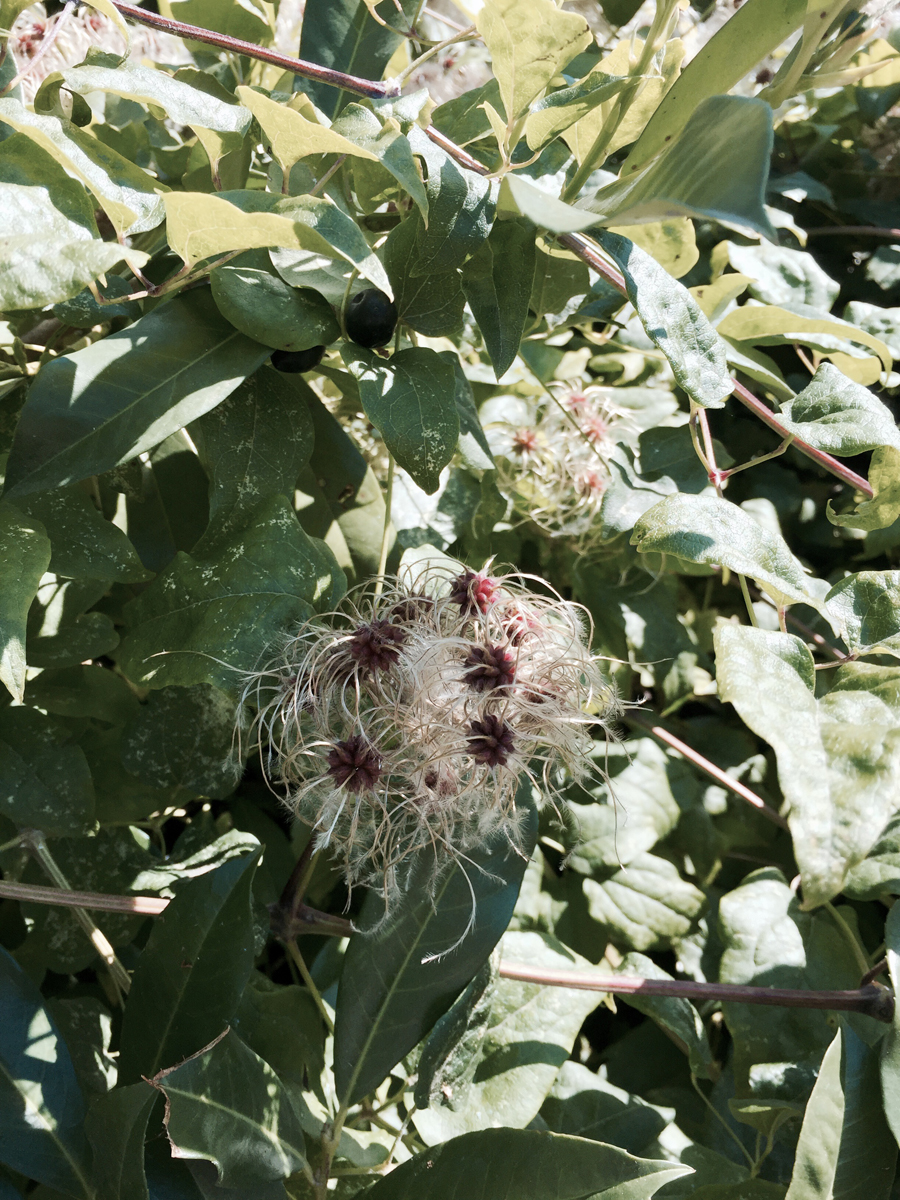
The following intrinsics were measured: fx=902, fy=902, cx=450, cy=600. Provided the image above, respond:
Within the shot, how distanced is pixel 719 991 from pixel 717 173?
0.50 metres

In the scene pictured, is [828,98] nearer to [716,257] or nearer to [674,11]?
[716,257]

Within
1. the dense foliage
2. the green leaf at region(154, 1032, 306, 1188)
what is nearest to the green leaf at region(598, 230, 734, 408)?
the dense foliage

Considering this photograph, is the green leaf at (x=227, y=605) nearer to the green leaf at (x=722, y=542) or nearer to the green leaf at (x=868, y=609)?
the green leaf at (x=722, y=542)

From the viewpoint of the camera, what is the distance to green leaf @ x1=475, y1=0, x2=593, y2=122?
0.47 metres

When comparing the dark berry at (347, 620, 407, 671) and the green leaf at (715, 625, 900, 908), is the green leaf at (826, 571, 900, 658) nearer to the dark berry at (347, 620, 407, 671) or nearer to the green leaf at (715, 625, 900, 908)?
the green leaf at (715, 625, 900, 908)

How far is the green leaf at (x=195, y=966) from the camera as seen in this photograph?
0.54 meters

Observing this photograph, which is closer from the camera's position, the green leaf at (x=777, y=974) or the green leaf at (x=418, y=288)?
the green leaf at (x=418, y=288)

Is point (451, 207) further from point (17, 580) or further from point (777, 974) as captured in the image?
point (777, 974)

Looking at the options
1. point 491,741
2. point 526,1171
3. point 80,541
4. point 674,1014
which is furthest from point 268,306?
point 674,1014

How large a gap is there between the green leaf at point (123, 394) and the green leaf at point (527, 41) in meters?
0.20

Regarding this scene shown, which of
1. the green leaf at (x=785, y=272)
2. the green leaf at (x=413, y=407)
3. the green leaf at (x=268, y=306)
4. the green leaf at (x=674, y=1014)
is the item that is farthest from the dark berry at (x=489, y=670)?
the green leaf at (x=785, y=272)

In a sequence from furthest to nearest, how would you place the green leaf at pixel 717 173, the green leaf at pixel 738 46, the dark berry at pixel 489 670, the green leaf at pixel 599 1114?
the green leaf at pixel 599 1114 < the dark berry at pixel 489 670 < the green leaf at pixel 738 46 < the green leaf at pixel 717 173

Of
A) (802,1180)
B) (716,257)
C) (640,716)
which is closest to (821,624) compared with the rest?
(640,716)

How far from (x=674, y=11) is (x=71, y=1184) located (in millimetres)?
732
